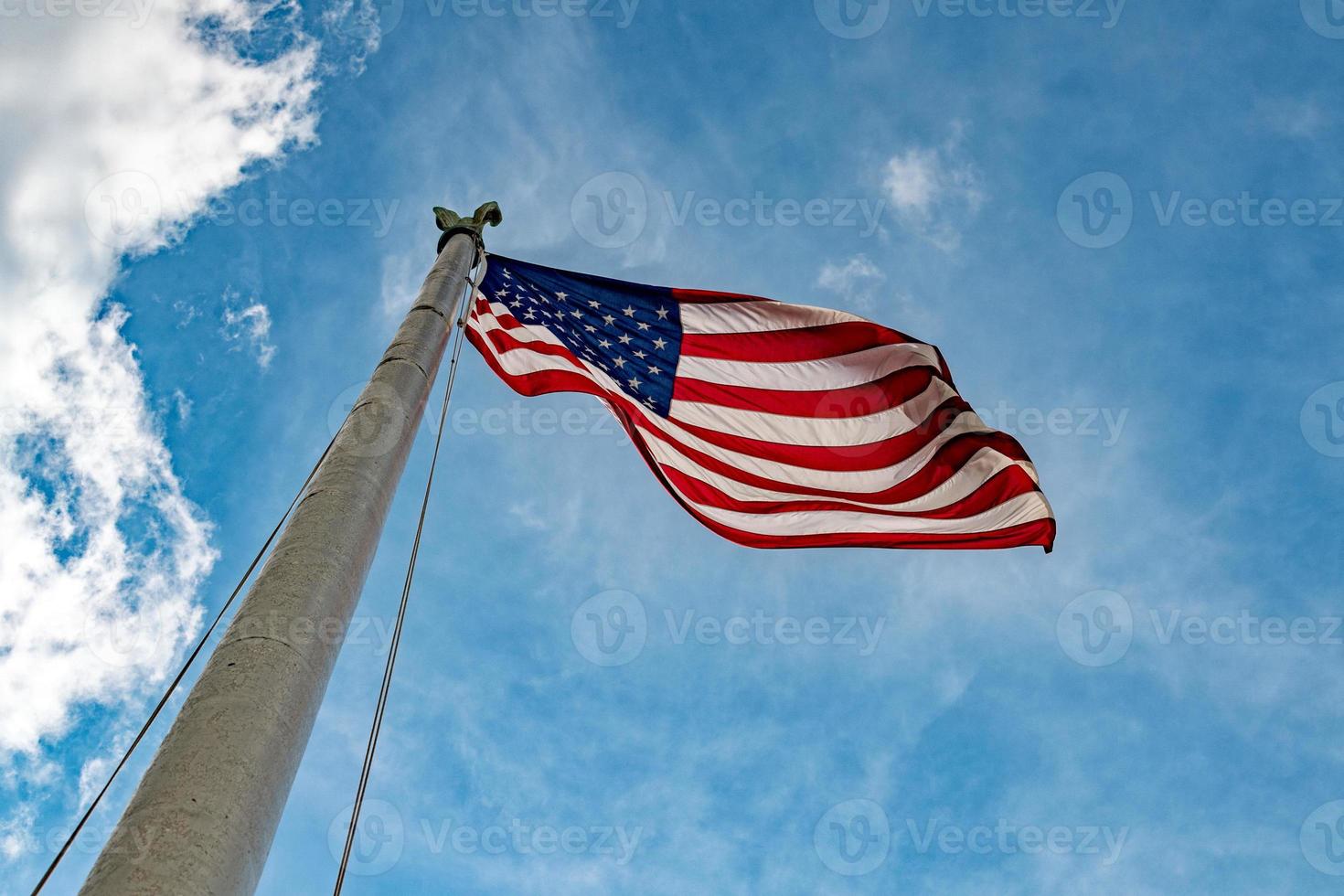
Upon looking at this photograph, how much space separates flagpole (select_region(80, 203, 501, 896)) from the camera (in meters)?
4.38

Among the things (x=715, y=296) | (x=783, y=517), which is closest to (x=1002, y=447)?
(x=783, y=517)

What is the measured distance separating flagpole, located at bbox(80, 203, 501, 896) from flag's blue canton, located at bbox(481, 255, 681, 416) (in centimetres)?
402

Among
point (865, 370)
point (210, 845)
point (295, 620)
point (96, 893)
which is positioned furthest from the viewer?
point (865, 370)

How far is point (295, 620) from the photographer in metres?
5.74

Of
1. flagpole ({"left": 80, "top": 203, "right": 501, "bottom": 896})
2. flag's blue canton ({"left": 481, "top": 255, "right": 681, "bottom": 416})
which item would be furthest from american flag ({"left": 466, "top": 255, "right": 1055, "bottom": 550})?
flagpole ({"left": 80, "top": 203, "right": 501, "bottom": 896})

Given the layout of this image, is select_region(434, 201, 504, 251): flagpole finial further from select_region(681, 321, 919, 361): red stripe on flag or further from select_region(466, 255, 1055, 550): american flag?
select_region(681, 321, 919, 361): red stripe on flag

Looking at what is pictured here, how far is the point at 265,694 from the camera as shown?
17.4ft

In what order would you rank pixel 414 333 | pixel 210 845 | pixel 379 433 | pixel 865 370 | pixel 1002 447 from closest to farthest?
pixel 210 845 < pixel 379 433 < pixel 414 333 < pixel 1002 447 < pixel 865 370

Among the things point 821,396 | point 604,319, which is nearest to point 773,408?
point 821,396

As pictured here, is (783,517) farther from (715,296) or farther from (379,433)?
(379,433)

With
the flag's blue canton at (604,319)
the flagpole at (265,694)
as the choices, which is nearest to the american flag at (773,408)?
the flag's blue canton at (604,319)

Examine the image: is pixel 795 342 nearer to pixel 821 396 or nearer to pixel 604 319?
pixel 821 396

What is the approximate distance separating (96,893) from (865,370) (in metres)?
10.1

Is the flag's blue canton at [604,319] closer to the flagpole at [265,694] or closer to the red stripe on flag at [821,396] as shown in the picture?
the red stripe on flag at [821,396]
